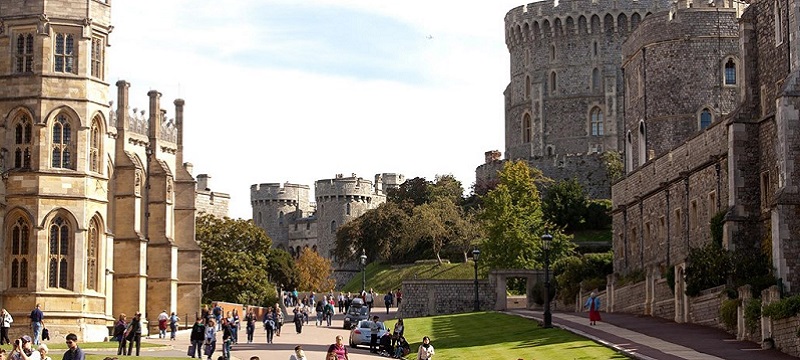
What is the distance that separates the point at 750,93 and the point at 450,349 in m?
12.6

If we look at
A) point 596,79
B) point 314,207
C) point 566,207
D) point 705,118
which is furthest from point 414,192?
point 314,207

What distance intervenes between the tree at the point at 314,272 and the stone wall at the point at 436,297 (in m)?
45.5

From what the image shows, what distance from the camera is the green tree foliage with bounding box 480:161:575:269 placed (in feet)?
282

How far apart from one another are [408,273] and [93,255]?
173ft

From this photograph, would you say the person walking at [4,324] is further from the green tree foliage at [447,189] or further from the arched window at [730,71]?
the green tree foliage at [447,189]

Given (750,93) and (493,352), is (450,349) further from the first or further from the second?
(750,93)

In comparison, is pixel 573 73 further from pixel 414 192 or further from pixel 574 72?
pixel 414 192

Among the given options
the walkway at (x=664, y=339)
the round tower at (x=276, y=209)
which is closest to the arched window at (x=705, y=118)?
the walkway at (x=664, y=339)

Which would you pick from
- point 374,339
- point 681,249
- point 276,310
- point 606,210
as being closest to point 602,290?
point 681,249

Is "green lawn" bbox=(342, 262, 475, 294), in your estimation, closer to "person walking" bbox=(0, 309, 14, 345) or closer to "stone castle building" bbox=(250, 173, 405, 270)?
"stone castle building" bbox=(250, 173, 405, 270)

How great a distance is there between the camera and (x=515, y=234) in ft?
282

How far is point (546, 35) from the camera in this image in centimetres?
11775

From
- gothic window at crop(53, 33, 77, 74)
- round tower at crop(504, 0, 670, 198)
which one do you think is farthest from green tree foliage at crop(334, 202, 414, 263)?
gothic window at crop(53, 33, 77, 74)

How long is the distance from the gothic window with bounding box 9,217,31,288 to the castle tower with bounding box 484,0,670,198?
6390 centimetres
